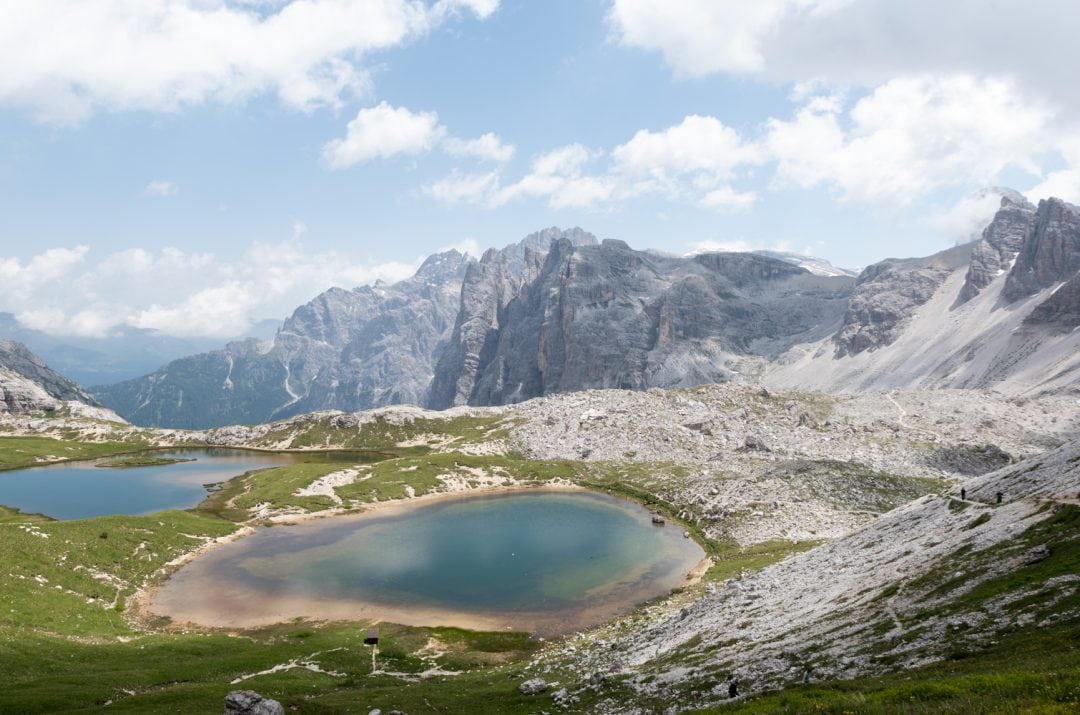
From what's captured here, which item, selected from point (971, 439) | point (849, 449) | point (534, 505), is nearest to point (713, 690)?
point (534, 505)

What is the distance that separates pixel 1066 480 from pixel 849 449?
107612mm

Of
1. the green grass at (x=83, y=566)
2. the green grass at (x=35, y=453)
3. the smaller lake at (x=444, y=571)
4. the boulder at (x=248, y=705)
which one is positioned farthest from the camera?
the green grass at (x=35, y=453)

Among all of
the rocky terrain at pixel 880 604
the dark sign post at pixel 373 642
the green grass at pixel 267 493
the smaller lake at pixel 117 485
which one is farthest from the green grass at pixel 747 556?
the smaller lake at pixel 117 485

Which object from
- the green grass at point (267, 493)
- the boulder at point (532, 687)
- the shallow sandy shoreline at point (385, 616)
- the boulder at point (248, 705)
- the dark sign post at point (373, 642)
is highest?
the boulder at point (248, 705)

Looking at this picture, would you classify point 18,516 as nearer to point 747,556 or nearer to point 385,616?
point 385,616

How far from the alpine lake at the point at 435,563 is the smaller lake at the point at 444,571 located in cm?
23

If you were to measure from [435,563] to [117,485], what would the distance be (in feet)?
348

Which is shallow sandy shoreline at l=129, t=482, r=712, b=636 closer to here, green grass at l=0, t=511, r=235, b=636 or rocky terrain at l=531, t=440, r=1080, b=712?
green grass at l=0, t=511, r=235, b=636

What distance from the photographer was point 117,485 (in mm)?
145000

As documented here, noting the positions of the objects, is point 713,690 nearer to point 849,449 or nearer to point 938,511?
point 938,511

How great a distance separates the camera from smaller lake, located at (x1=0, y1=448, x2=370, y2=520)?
12256cm

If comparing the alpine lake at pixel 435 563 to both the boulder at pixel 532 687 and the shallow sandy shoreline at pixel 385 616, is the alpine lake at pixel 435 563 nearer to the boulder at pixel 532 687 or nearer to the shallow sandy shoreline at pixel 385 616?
the shallow sandy shoreline at pixel 385 616

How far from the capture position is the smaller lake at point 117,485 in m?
123

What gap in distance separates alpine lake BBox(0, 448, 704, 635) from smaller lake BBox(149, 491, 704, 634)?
23cm
